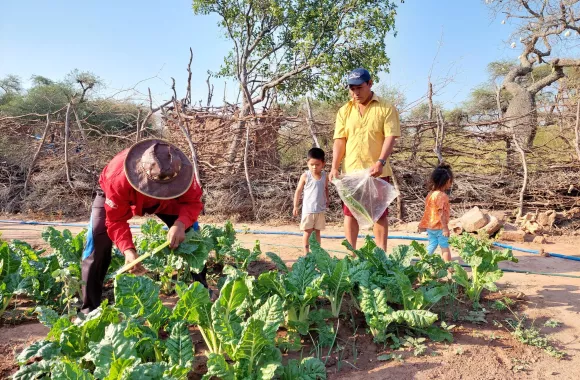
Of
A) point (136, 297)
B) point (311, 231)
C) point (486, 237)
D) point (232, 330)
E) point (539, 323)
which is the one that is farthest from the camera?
point (486, 237)

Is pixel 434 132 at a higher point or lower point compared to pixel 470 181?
higher

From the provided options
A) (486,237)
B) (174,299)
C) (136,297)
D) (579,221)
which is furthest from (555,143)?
(136,297)

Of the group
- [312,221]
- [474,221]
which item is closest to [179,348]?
[312,221]

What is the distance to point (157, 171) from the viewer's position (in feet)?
7.47

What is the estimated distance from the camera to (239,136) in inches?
306

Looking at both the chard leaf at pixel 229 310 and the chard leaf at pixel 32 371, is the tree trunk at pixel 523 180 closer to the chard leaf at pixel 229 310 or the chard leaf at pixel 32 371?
the chard leaf at pixel 229 310

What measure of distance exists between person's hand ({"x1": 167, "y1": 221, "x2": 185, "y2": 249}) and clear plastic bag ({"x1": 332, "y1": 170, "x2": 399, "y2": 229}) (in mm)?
1659

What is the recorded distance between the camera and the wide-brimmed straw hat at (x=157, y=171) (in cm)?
230

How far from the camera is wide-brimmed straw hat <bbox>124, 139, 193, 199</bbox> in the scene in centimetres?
230

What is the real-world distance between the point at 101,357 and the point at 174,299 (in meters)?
1.47

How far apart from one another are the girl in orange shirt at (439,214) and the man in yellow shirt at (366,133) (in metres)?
0.50

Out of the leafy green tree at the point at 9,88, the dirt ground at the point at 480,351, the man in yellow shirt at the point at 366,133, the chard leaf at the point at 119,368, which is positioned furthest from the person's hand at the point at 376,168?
the leafy green tree at the point at 9,88

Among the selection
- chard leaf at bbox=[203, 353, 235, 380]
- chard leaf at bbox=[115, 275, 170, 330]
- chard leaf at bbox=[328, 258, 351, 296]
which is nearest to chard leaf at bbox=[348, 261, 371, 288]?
chard leaf at bbox=[328, 258, 351, 296]

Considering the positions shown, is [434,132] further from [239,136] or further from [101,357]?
[101,357]
